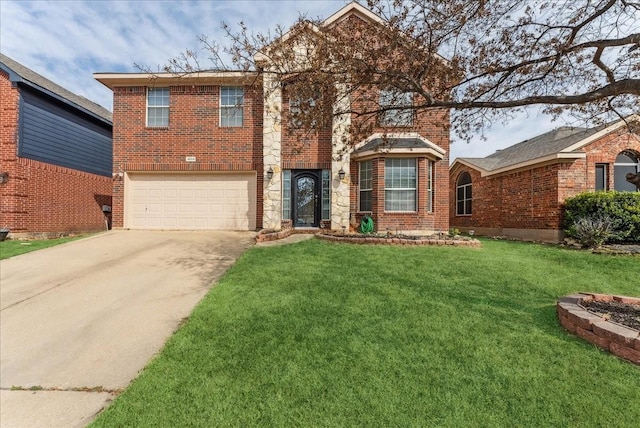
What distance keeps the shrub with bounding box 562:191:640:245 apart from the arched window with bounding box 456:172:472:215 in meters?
6.80

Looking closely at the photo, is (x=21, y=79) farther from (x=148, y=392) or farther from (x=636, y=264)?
(x=636, y=264)

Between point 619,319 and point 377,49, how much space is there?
4.64 metres

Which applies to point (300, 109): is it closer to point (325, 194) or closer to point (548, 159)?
point (325, 194)

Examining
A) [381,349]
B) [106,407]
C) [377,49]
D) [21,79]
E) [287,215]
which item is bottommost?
[106,407]

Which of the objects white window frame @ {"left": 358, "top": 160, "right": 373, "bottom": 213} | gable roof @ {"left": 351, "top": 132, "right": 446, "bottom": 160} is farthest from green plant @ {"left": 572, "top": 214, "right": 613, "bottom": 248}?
Result: white window frame @ {"left": 358, "top": 160, "right": 373, "bottom": 213}

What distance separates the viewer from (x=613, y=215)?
1016cm

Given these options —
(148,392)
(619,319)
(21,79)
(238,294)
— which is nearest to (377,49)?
(238,294)

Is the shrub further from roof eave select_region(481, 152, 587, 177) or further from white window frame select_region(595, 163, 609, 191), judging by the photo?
white window frame select_region(595, 163, 609, 191)

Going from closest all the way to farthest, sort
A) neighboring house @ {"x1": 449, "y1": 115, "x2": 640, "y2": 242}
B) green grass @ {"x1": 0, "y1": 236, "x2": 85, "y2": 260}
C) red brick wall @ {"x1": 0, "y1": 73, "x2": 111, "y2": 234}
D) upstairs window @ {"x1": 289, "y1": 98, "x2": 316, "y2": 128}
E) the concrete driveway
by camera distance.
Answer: the concrete driveway
upstairs window @ {"x1": 289, "y1": 98, "x2": 316, "y2": 128}
green grass @ {"x1": 0, "y1": 236, "x2": 85, "y2": 260}
red brick wall @ {"x1": 0, "y1": 73, "x2": 111, "y2": 234}
neighboring house @ {"x1": 449, "y1": 115, "x2": 640, "y2": 242}

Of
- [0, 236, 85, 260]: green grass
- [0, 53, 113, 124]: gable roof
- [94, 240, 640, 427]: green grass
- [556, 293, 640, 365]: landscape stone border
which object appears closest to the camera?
[94, 240, 640, 427]: green grass

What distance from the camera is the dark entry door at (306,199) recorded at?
40.8 ft

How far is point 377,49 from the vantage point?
485 cm

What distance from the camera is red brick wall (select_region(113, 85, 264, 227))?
12.5 metres

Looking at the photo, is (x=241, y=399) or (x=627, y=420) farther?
(x=241, y=399)
